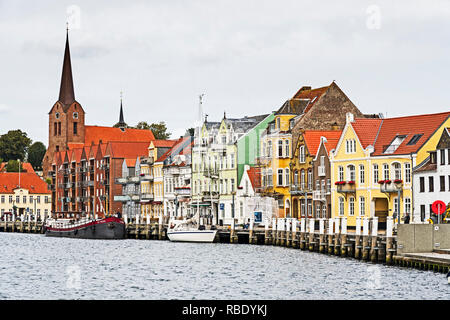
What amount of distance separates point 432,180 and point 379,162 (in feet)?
26.8

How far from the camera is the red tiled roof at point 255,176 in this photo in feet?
340

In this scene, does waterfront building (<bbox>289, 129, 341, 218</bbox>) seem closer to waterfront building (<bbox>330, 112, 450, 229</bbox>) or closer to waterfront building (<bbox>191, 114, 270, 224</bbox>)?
waterfront building (<bbox>330, 112, 450, 229</bbox>)

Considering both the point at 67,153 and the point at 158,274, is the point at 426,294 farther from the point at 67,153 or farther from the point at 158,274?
the point at 67,153

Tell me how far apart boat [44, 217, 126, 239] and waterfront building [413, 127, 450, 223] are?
38.7 meters

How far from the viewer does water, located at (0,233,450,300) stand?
44.8m

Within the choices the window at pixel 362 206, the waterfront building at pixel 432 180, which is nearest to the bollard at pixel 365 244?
the waterfront building at pixel 432 180

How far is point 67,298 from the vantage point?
43656 mm

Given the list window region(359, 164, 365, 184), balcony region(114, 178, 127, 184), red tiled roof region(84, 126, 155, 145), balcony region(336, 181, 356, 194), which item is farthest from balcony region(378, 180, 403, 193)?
red tiled roof region(84, 126, 155, 145)

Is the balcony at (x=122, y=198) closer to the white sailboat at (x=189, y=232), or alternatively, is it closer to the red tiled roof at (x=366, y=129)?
the white sailboat at (x=189, y=232)
